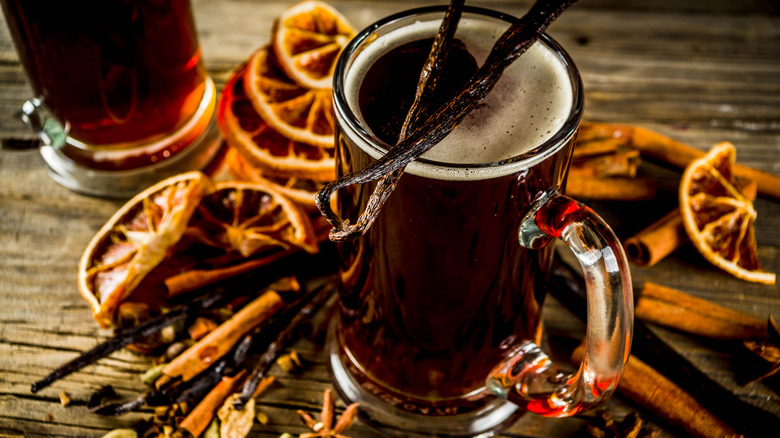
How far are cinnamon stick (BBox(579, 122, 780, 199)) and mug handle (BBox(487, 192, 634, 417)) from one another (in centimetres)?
65

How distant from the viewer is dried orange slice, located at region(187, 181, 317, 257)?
1.26 m

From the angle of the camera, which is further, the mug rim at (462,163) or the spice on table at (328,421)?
the spice on table at (328,421)

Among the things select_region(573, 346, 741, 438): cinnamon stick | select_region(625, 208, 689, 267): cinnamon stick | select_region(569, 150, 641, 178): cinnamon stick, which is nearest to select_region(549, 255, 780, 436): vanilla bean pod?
select_region(573, 346, 741, 438): cinnamon stick

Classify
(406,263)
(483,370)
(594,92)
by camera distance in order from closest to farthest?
(406,263), (483,370), (594,92)

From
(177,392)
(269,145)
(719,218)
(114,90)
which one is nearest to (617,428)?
(719,218)

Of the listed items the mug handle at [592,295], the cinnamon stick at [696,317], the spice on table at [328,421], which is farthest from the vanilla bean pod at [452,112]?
the cinnamon stick at [696,317]

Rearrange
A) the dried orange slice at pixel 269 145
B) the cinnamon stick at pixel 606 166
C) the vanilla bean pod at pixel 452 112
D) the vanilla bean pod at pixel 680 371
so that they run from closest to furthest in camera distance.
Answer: the vanilla bean pod at pixel 452 112, the vanilla bean pod at pixel 680 371, the dried orange slice at pixel 269 145, the cinnamon stick at pixel 606 166

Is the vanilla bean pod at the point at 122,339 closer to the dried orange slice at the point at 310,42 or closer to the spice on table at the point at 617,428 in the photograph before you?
the dried orange slice at the point at 310,42

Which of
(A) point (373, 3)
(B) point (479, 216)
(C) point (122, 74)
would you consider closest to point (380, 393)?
(B) point (479, 216)

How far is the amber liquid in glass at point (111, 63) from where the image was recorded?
4.13ft

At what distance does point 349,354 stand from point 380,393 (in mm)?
85

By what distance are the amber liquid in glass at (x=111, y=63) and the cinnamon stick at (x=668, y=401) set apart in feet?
3.30

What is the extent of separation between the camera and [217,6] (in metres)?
1.83

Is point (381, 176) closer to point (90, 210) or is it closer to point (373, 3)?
point (90, 210)
